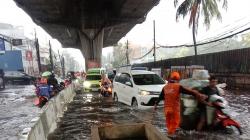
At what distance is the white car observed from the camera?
524 inches

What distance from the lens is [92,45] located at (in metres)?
51.8

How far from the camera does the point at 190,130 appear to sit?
892 centimetres

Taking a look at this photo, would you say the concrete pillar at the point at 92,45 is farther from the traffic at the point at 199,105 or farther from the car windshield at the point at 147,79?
the traffic at the point at 199,105

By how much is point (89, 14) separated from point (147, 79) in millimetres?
31109

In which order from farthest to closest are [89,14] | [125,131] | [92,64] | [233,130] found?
1. [92,64]
2. [89,14]
3. [233,130]
4. [125,131]

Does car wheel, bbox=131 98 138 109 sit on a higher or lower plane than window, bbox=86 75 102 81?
lower

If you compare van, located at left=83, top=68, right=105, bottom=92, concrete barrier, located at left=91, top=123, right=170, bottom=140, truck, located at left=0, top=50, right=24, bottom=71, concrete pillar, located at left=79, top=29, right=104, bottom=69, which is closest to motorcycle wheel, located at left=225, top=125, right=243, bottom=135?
concrete barrier, located at left=91, top=123, right=170, bottom=140

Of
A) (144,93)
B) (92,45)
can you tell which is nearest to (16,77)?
(92,45)

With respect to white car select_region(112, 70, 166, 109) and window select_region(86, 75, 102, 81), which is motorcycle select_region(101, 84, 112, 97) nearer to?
white car select_region(112, 70, 166, 109)

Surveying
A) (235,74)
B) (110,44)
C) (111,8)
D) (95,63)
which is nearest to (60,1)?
(111,8)

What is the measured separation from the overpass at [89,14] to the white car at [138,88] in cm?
1985

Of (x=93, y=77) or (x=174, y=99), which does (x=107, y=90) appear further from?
(x=174, y=99)

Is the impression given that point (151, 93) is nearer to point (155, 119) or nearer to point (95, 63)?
point (155, 119)

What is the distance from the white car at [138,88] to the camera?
13.3 metres
